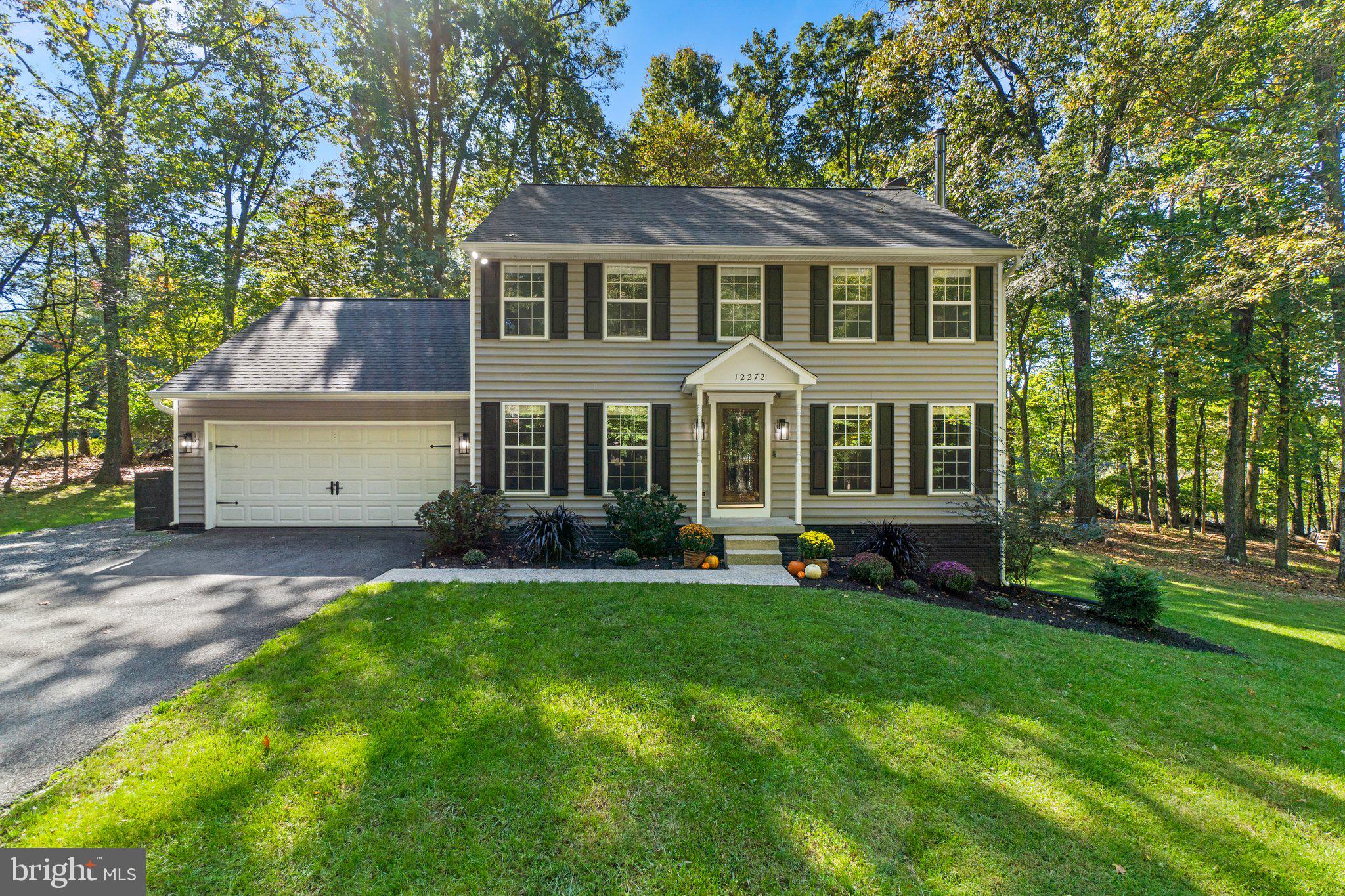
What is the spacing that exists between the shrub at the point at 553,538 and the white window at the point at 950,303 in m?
7.00

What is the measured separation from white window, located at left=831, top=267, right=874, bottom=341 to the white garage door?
25.1ft

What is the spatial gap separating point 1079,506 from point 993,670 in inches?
494

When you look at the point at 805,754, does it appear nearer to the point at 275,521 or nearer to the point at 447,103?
the point at 275,521

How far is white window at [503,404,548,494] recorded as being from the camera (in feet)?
28.2

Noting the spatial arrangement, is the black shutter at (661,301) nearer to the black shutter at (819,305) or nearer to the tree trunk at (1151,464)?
the black shutter at (819,305)

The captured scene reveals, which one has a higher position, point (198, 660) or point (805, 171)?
point (805, 171)

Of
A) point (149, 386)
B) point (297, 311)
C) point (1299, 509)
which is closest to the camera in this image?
point (297, 311)

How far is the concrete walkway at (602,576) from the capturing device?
6.29m

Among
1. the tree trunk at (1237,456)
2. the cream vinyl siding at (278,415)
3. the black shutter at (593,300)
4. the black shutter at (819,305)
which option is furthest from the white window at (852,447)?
the tree trunk at (1237,456)

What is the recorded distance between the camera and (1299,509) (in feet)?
60.0

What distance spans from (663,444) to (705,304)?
2.60m

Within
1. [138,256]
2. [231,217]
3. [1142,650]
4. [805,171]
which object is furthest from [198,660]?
[805,171]

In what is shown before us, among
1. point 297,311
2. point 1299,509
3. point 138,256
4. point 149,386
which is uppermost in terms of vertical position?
point 138,256

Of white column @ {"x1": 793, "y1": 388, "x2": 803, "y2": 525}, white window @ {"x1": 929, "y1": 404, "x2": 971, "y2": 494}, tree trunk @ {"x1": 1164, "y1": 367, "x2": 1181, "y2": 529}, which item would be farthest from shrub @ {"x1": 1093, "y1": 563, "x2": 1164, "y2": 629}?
tree trunk @ {"x1": 1164, "y1": 367, "x2": 1181, "y2": 529}
